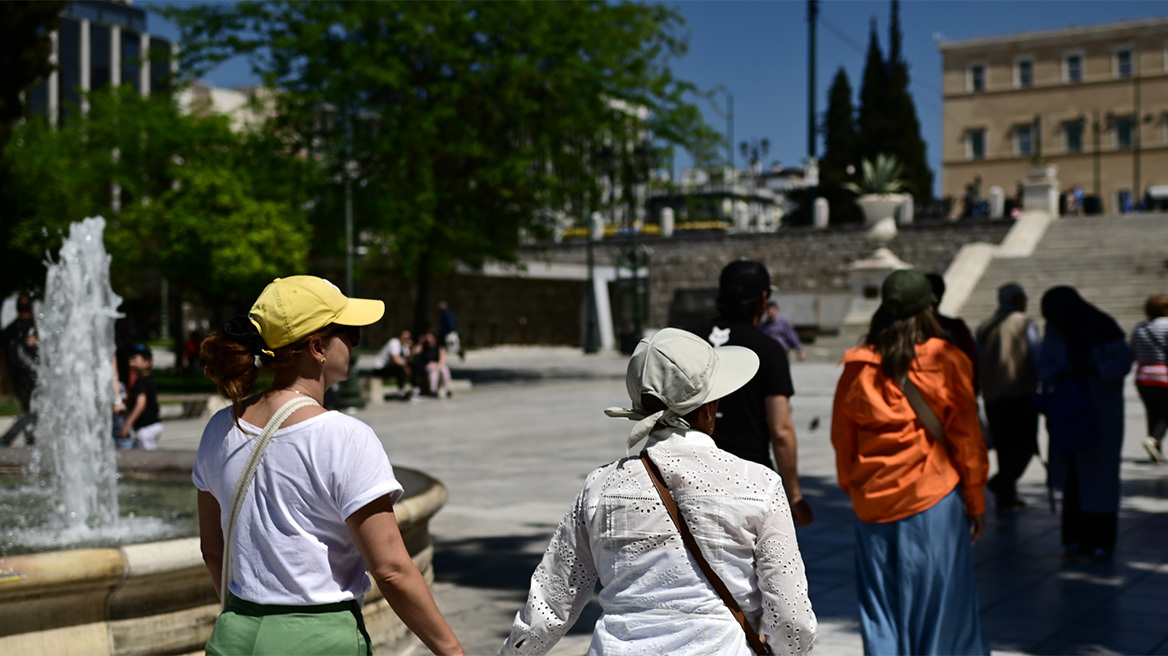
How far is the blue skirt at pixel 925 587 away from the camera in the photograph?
429 cm

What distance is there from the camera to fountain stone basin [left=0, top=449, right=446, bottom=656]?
13.8ft

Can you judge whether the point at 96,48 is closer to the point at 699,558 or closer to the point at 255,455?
the point at 255,455

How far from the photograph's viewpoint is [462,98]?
22.4 metres

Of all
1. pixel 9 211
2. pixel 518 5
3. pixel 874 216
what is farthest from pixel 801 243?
pixel 9 211

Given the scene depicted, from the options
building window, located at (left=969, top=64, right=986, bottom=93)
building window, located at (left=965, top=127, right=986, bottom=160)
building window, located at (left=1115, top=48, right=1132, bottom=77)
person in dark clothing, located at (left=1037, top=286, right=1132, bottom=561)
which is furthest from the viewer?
building window, located at (left=965, top=127, right=986, bottom=160)

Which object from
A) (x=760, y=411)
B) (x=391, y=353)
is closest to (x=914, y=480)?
(x=760, y=411)

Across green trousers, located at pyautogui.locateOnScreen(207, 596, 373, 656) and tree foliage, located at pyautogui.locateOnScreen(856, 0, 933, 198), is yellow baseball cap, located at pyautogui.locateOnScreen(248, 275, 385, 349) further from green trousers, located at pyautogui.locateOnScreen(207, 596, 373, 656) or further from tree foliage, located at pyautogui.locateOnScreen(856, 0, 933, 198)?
tree foliage, located at pyautogui.locateOnScreen(856, 0, 933, 198)

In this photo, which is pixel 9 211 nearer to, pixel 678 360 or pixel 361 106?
pixel 361 106

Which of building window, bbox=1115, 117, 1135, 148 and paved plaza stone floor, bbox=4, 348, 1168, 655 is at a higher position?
building window, bbox=1115, 117, 1135, 148

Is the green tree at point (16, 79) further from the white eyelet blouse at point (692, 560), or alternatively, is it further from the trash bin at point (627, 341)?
the white eyelet blouse at point (692, 560)

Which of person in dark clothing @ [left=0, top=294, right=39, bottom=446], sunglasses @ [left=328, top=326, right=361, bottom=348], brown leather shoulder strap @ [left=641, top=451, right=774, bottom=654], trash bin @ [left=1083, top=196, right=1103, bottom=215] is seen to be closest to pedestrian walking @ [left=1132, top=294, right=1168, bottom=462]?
brown leather shoulder strap @ [left=641, top=451, right=774, bottom=654]

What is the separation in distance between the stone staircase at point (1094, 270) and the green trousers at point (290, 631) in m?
25.7

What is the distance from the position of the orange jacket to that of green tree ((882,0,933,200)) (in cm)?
5994

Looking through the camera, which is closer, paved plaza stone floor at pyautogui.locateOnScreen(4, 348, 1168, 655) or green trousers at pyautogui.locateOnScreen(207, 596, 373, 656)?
green trousers at pyautogui.locateOnScreen(207, 596, 373, 656)
